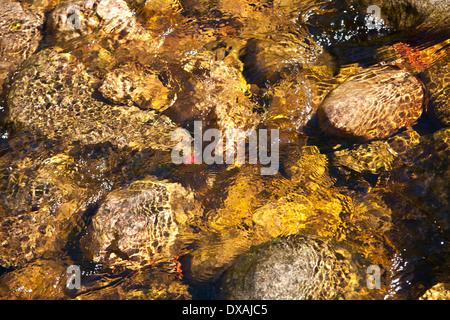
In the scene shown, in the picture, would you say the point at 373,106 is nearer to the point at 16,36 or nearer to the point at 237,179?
the point at 237,179

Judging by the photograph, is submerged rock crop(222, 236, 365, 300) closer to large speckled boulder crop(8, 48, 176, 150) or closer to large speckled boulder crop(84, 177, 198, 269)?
large speckled boulder crop(84, 177, 198, 269)

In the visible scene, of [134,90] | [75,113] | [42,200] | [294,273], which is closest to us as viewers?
[294,273]

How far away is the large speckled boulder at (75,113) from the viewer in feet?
14.0

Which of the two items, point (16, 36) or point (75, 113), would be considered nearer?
point (75, 113)

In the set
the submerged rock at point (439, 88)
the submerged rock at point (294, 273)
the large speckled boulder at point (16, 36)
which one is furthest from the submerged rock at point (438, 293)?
the large speckled boulder at point (16, 36)

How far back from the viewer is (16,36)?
5039mm

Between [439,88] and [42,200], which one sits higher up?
[439,88]

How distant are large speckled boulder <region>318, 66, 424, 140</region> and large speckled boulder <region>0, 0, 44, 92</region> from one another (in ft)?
15.8

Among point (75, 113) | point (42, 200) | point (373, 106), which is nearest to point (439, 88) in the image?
point (373, 106)

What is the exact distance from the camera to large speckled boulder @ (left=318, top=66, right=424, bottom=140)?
13.0 feet

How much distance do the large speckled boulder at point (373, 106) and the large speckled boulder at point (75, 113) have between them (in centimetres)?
223

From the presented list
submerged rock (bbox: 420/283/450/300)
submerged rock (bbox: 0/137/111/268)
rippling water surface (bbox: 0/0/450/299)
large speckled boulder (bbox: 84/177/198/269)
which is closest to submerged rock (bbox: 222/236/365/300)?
rippling water surface (bbox: 0/0/450/299)

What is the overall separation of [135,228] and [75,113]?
214cm
